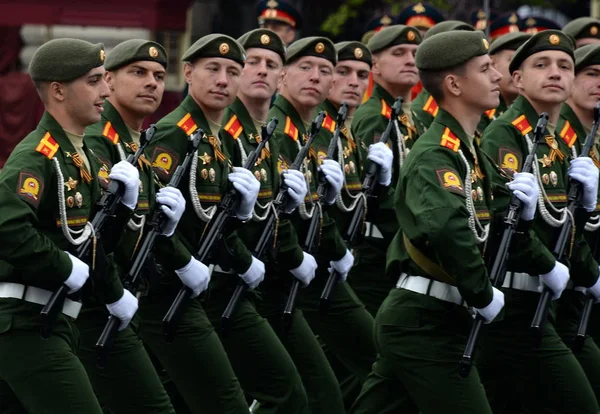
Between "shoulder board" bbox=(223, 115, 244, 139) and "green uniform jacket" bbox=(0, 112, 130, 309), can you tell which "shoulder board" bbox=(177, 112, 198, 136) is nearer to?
"shoulder board" bbox=(223, 115, 244, 139)

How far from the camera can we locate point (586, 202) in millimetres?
8172

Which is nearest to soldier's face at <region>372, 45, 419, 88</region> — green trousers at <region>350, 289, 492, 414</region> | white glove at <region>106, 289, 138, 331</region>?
green trousers at <region>350, 289, 492, 414</region>

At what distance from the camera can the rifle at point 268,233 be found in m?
7.97

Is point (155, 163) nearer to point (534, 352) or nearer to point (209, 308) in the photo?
point (209, 308)

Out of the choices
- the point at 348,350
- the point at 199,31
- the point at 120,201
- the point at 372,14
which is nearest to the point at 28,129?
the point at 199,31

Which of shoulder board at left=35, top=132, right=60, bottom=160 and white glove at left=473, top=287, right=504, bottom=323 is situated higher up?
shoulder board at left=35, top=132, right=60, bottom=160

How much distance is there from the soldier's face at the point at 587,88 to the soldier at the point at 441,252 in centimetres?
176

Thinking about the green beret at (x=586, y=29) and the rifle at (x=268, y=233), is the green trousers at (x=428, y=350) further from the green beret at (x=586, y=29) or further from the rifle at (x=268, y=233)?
the green beret at (x=586, y=29)

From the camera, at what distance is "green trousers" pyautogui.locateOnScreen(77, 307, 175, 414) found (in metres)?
7.11

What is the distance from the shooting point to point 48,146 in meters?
6.76

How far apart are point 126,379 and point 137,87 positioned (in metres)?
1.58

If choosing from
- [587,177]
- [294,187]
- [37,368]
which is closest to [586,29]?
[587,177]

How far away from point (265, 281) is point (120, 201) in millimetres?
1698

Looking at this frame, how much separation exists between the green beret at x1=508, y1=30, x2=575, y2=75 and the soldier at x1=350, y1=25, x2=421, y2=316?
4.37 feet
